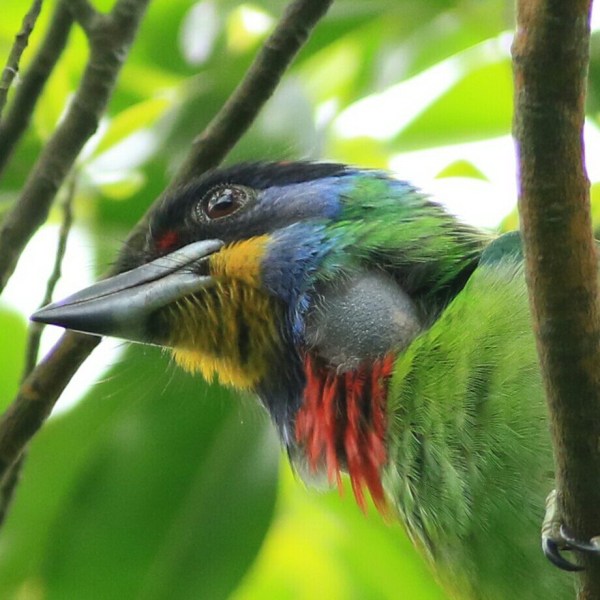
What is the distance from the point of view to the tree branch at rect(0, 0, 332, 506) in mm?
2361

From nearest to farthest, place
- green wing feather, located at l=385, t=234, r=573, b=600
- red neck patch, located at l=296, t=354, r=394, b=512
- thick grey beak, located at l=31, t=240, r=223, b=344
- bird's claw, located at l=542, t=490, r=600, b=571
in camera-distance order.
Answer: bird's claw, located at l=542, t=490, r=600, b=571 → green wing feather, located at l=385, t=234, r=573, b=600 → red neck patch, located at l=296, t=354, r=394, b=512 → thick grey beak, located at l=31, t=240, r=223, b=344

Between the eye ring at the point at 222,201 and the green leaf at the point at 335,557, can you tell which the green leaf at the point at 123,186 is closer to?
the eye ring at the point at 222,201

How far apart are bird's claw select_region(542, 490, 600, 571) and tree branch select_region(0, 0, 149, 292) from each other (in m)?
1.22

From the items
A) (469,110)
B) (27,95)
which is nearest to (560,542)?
(27,95)

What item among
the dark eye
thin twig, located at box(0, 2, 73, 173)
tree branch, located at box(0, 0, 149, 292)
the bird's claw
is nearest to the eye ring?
the dark eye

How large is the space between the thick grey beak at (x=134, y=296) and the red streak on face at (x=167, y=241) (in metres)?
0.03

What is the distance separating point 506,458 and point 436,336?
0.87 feet

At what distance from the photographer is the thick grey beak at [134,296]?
2.29 metres

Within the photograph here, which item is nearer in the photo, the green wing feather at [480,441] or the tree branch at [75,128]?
the green wing feather at [480,441]

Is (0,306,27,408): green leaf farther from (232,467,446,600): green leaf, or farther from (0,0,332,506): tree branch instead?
(232,467,446,600): green leaf

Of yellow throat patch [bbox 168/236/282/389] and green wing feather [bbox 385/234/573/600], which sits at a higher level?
yellow throat patch [bbox 168/236/282/389]

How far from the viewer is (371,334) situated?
2240mm

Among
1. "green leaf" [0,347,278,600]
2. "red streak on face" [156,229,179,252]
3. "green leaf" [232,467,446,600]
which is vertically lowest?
"green leaf" [232,467,446,600]

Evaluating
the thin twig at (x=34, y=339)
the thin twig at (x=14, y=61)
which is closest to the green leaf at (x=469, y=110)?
the thin twig at (x=34, y=339)
